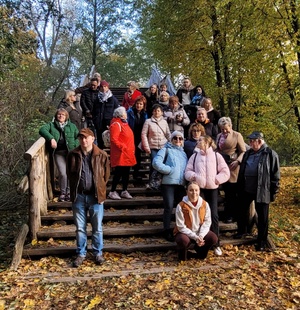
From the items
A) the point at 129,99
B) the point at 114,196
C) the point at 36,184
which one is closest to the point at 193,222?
the point at 114,196

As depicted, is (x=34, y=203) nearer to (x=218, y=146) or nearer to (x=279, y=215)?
(x=218, y=146)

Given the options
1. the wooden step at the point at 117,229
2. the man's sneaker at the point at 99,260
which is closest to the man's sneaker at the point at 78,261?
the man's sneaker at the point at 99,260

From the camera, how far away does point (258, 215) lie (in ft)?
16.5

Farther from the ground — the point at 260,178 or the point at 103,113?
the point at 103,113

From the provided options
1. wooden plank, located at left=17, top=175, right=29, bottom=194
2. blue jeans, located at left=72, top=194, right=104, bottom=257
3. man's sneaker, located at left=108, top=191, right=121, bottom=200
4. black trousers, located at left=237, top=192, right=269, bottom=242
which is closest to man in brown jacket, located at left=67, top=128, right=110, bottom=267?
blue jeans, located at left=72, top=194, right=104, bottom=257

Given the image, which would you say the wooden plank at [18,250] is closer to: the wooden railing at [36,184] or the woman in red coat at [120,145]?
the wooden railing at [36,184]

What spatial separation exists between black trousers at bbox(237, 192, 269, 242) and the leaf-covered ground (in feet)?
1.02

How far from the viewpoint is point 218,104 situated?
12070 millimetres

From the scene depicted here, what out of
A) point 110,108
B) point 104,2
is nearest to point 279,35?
point 110,108

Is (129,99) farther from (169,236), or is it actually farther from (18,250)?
(18,250)

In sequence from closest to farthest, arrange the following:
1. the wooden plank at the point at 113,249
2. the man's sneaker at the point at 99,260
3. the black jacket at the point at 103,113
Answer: the man's sneaker at the point at 99,260
the wooden plank at the point at 113,249
the black jacket at the point at 103,113

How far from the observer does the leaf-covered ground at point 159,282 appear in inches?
147

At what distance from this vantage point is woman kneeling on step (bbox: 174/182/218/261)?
4.46m

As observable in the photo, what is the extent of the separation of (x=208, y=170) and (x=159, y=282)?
1738 millimetres
